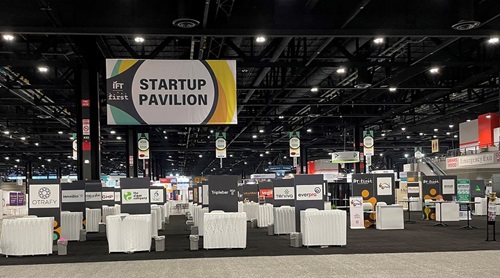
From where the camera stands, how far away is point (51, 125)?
111 ft

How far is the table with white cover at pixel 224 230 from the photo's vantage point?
11.3 metres

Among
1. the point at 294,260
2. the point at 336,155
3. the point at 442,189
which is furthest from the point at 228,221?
the point at 336,155

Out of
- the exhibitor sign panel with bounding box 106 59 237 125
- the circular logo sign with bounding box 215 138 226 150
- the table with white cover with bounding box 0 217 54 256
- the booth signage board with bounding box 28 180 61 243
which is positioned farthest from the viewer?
the circular logo sign with bounding box 215 138 226 150

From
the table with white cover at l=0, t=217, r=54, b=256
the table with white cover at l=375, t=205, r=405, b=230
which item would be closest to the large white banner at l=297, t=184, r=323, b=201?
the table with white cover at l=375, t=205, r=405, b=230

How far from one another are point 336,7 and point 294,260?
4.78 metres

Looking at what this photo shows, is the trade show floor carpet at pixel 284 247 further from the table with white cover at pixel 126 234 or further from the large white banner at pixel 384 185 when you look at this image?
the large white banner at pixel 384 185

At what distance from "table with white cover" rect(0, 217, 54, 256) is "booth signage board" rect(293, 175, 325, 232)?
5445 millimetres

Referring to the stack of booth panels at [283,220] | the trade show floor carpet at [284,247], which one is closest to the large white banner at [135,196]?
the trade show floor carpet at [284,247]

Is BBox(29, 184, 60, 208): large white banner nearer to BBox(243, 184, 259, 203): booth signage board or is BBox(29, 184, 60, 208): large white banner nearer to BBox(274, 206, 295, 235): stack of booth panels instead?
BBox(274, 206, 295, 235): stack of booth panels

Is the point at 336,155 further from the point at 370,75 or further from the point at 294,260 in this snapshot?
the point at 294,260

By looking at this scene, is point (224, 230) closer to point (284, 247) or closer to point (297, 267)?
point (284, 247)

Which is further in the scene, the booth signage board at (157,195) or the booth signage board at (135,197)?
the booth signage board at (157,195)

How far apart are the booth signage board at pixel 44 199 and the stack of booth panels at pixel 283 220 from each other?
20.0 ft

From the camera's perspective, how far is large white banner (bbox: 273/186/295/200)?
1573 centimetres
